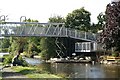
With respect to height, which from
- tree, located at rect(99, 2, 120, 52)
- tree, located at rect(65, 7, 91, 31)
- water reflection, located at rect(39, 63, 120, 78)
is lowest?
water reflection, located at rect(39, 63, 120, 78)

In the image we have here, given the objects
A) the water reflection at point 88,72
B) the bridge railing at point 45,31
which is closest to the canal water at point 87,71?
the water reflection at point 88,72

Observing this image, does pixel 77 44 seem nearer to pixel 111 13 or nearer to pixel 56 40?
pixel 56 40

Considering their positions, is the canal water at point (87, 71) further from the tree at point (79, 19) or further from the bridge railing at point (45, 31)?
the tree at point (79, 19)

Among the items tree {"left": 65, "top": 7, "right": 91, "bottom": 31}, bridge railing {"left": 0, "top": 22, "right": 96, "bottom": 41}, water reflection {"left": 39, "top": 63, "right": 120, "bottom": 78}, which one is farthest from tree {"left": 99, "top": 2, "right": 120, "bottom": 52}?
tree {"left": 65, "top": 7, "right": 91, "bottom": 31}

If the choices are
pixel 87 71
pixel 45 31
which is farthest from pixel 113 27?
pixel 45 31

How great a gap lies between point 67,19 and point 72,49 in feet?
37.3

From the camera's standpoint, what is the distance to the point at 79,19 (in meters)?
79.8

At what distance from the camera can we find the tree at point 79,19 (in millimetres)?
77863

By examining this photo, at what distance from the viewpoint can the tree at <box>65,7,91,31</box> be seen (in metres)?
77.9

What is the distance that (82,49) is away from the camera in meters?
66.2

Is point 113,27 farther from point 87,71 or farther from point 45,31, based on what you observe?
point 45,31

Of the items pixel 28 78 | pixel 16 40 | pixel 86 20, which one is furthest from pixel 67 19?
pixel 28 78

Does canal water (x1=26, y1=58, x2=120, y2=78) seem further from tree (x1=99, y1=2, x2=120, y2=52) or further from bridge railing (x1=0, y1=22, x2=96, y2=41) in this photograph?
bridge railing (x1=0, y1=22, x2=96, y2=41)

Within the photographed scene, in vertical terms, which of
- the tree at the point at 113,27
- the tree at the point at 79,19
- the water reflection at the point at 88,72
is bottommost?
the water reflection at the point at 88,72
